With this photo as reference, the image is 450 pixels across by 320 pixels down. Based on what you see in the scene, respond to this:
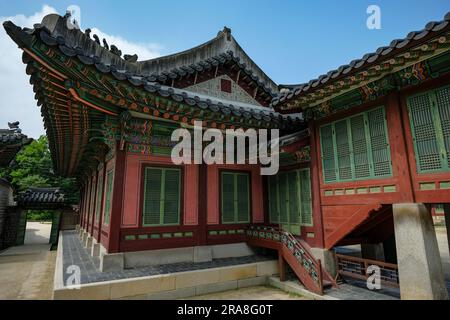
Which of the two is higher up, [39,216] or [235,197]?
[235,197]

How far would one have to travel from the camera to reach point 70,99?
5.78 m

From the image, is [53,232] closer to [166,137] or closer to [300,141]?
[166,137]

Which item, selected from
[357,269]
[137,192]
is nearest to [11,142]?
[137,192]

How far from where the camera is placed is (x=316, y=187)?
7.47 meters

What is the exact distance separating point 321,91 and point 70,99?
232 inches

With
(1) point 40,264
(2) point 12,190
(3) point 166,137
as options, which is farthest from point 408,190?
(2) point 12,190

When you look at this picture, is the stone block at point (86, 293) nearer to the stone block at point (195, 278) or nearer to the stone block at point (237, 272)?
the stone block at point (195, 278)

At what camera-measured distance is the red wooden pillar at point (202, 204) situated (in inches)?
327

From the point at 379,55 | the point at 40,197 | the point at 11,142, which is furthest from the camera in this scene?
the point at 40,197

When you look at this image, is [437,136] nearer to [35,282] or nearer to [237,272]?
[237,272]

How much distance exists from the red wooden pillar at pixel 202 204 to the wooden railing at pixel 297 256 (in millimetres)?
1767

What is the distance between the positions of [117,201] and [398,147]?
7.11m

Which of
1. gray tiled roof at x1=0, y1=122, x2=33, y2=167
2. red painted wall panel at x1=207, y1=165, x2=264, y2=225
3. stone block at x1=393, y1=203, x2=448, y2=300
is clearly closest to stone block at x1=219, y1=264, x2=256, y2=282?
red painted wall panel at x1=207, y1=165, x2=264, y2=225

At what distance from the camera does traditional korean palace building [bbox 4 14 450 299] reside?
5.08m
